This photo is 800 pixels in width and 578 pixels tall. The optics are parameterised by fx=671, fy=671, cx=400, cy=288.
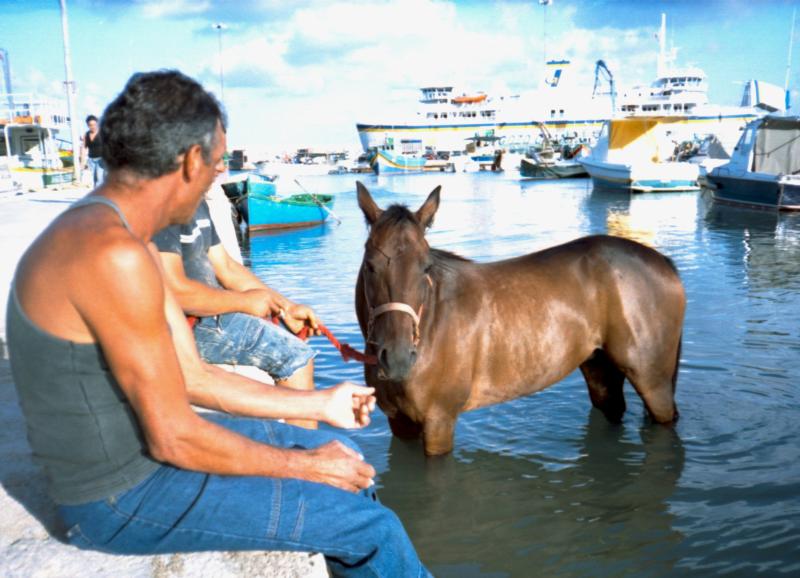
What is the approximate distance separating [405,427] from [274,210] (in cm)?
2013

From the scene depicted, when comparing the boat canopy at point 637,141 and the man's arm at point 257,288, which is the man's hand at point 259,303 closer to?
the man's arm at point 257,288

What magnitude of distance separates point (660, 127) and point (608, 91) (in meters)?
63.3

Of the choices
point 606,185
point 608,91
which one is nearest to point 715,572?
point 606,185

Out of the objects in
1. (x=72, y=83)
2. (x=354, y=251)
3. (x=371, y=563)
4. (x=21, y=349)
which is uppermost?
(x=72, y=83)

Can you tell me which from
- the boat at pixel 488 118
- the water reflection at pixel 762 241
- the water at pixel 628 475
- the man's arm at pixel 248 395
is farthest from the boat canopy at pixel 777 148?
the boat at pixel 488 118

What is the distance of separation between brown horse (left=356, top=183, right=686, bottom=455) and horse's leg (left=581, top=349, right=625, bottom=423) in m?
0.02

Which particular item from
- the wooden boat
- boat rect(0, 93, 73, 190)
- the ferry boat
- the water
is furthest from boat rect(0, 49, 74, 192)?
the ferry boat

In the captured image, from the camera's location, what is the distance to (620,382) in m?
5.77

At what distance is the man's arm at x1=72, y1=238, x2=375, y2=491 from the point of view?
1711 mm

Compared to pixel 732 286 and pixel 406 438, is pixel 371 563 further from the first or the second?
pixel 732 286

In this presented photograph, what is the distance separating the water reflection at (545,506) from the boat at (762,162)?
23.0 m

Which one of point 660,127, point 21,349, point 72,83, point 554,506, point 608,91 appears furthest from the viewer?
point 608,91

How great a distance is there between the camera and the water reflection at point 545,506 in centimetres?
407

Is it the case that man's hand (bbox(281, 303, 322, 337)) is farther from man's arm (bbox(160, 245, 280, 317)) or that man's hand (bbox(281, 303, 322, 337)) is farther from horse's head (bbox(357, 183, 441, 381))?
horse's head (bbox(357, 183, 441, 381))
